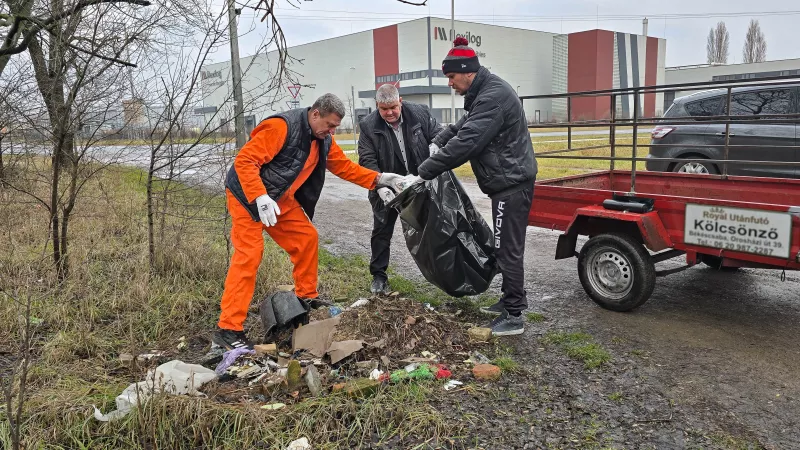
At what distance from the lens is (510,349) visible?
3871 mm

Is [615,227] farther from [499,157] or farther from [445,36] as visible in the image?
[445,36]

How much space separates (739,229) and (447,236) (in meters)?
1.93

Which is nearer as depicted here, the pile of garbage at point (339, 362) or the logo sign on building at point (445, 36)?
the pile of garbage at point (339, 362)

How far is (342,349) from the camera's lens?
349 cm

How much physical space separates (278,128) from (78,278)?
2.22 m

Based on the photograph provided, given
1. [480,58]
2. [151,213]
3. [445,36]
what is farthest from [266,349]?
[480,58]

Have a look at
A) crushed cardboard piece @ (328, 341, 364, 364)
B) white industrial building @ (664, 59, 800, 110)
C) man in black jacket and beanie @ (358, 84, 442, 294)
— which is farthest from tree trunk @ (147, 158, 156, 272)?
white industrial building @ (664, 59, 800, 110)

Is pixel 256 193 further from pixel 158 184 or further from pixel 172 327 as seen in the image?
pixel 158 184

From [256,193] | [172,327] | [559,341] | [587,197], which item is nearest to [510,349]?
[559,341]

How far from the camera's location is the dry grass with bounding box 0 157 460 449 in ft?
8.76

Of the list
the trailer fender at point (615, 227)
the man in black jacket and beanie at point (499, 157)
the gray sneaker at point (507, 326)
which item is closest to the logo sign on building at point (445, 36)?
the trailer fender at point (615, 227)

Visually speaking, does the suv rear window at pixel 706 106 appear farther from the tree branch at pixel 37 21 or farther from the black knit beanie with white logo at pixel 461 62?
the tree branch at pixel 37 21

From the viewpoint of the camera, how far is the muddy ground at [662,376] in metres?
2.80

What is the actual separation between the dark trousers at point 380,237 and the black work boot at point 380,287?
37 mm
